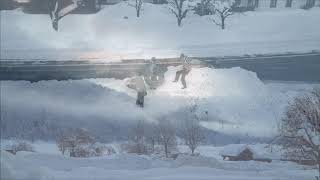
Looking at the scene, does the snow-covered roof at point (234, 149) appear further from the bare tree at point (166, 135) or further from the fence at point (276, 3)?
the fence at point (276, 3)

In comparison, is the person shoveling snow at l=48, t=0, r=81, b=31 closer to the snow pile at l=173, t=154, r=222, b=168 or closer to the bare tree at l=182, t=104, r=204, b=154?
the bare tree at l=182, t=104, r=204, b=154

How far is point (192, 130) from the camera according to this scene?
9164mm

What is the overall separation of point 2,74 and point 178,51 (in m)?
2.98

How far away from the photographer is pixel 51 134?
9016 millimetres

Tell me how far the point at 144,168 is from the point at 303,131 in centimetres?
258

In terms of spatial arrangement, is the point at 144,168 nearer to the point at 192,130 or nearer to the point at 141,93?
the point at 192,130

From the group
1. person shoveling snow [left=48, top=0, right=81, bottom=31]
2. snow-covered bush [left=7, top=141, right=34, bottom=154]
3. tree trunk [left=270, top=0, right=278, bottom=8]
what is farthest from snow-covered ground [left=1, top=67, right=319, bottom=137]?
tree trunk [left=270, top=0, right=278, bottom=8]

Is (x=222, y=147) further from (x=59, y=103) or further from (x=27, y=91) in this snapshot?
(x=27, y=91)

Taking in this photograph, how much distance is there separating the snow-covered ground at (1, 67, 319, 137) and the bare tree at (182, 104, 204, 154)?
0.11 meters

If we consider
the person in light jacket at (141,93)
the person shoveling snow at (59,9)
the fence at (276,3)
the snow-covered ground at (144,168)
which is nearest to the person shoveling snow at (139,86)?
the person in light jacket at (141,93)

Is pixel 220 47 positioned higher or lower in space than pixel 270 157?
higher

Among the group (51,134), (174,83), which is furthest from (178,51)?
(51,134)

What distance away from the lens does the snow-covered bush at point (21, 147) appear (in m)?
8.77

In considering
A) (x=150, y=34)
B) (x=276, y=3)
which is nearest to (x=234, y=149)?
(x=150, y=34)
